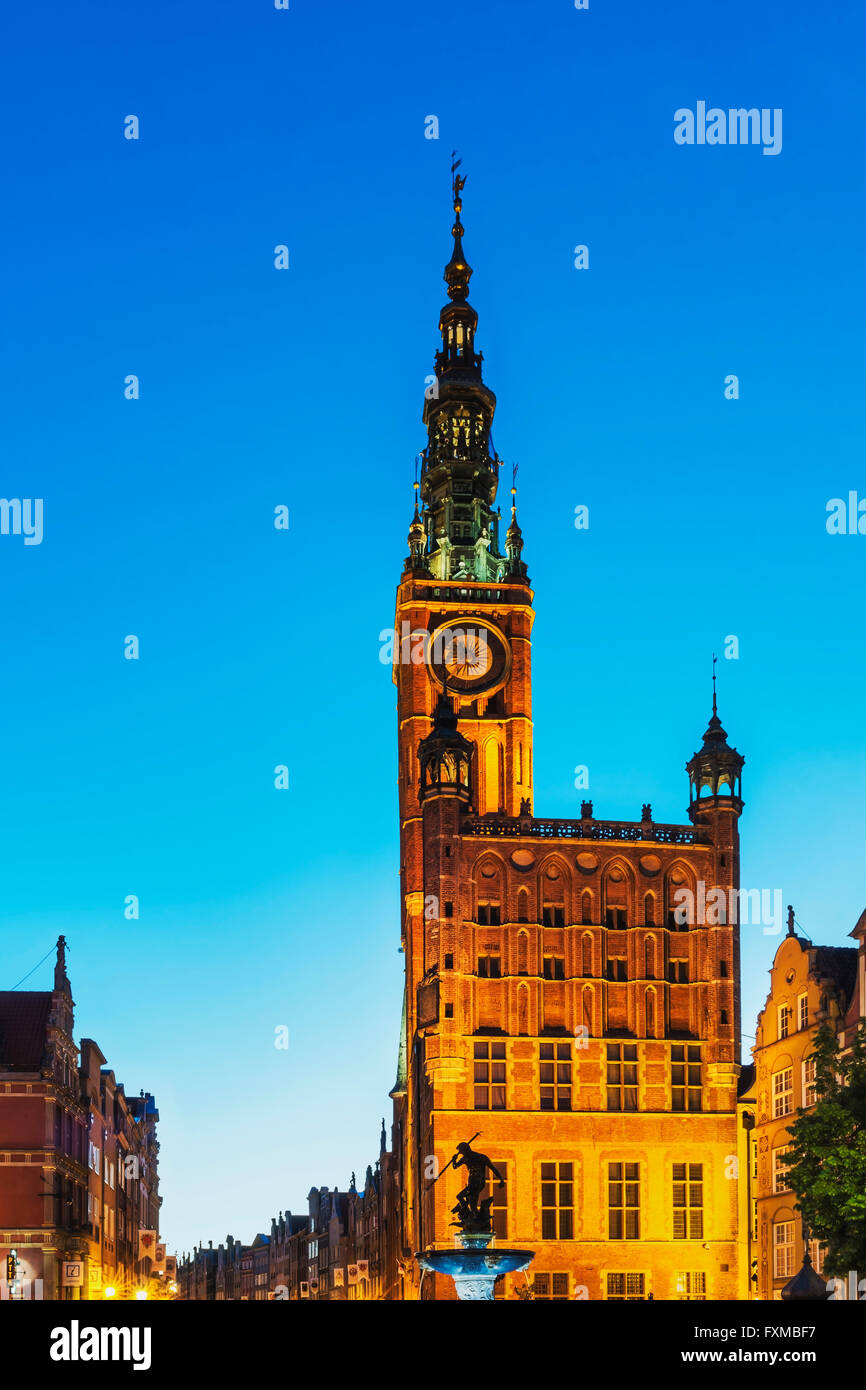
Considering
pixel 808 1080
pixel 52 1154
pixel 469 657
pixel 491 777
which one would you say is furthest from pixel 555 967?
pixel 469 657

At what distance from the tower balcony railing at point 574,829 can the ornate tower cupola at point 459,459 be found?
3133 centimetres

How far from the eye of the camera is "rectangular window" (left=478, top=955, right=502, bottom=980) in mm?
90062

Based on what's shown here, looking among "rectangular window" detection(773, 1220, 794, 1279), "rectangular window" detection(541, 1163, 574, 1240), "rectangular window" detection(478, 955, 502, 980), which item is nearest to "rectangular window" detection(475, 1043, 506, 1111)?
"rectangular window" detection(478, 955, 502, 980)

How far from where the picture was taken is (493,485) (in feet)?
420

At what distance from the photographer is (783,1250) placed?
71.2m

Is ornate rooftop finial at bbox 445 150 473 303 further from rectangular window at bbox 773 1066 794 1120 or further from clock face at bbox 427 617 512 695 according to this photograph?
rectangular window at bbox 773 1066 794 1120

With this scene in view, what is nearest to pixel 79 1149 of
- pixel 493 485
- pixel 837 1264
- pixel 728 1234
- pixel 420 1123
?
pixel 420 1123

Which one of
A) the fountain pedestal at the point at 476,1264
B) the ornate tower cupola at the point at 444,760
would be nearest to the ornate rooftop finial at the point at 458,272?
the ornate tower cupola at the point at 444,760

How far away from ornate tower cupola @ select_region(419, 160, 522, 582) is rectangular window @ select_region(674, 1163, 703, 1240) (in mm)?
46196

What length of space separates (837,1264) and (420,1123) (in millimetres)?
47268

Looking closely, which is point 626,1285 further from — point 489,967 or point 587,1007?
point 489,967

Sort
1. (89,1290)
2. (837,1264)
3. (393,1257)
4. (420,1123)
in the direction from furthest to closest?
(393,1257), (420,1123), (89,1290), (837,1264)

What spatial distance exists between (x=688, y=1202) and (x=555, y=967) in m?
13.0
